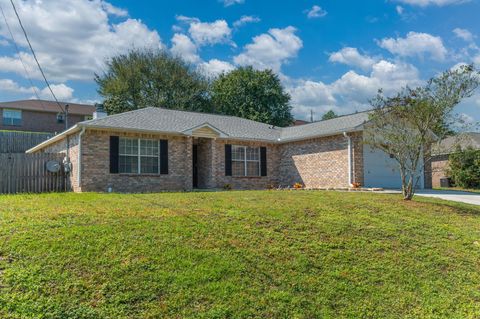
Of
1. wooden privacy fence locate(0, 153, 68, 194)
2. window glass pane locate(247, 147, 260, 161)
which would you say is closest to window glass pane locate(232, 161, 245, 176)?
window glass pane locate(247, 147, 260, 161)

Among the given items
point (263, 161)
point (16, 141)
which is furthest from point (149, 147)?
point (16, 141)

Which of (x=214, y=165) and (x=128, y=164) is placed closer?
(x=128, y=164)

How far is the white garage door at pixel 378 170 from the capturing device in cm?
1800

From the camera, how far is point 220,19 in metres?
18.6

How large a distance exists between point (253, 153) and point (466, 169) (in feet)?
46.9

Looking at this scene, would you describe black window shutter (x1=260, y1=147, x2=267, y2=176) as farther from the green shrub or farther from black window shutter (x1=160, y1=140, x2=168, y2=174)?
the green shrub

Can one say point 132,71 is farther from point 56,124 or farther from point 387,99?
point 387,99

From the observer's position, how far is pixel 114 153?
15719 millimetres

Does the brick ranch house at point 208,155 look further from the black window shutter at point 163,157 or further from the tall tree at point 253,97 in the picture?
the tall tree at point 253,97

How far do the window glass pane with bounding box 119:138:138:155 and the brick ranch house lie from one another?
4 centimetres

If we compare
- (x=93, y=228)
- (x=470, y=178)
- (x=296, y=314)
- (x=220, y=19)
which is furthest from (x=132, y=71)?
(x=296, y=314)

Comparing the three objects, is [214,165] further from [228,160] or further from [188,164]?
[188,164]

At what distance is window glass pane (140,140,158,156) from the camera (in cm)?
1669

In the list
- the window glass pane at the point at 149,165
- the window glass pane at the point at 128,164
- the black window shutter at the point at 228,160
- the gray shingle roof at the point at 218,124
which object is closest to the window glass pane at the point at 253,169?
the black window shutter at the point at 228,160
